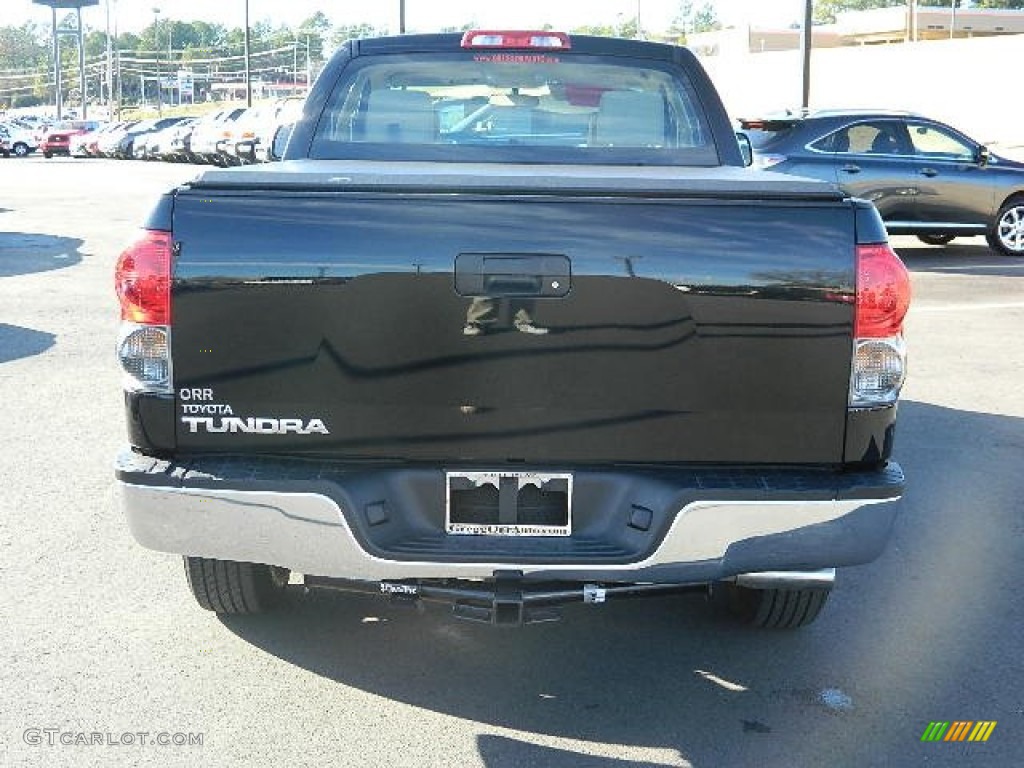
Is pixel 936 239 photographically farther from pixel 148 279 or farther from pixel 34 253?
pixel 148 279

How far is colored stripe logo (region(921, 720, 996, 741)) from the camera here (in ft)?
12.6

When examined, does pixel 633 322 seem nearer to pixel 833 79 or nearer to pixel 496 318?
pixel 496 318

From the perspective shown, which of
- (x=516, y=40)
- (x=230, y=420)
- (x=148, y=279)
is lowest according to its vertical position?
(x=230, y=420)

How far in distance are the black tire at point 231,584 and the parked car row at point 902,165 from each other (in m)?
11.2

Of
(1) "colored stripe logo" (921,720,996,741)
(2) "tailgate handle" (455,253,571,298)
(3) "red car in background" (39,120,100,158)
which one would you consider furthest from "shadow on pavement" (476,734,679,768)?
(3) "red car in background" (39,120,100,158)

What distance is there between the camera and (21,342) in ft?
32.9

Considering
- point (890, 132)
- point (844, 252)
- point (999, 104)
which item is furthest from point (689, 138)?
point (999, 104)

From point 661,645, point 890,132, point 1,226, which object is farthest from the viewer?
point 1,226

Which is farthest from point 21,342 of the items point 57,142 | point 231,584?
point 57,142

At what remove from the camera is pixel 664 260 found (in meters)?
3.44

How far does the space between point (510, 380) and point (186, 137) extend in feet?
144

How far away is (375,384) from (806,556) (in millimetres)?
1239

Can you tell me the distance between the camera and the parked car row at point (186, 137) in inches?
1499

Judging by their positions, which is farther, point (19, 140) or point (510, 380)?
point (19, 140)
